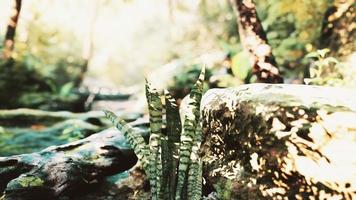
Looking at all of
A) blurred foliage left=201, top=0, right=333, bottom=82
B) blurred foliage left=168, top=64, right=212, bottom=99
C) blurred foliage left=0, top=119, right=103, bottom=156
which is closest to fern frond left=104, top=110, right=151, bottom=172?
blurred foliage left=0, top=119, right=103, bottom=156

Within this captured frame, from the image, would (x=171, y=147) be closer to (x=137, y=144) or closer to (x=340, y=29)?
(x=137, y=144)

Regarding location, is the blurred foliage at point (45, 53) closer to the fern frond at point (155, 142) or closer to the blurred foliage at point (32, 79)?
the blurred foliage at point (32, 79)

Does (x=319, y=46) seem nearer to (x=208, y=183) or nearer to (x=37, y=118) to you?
(x=208, y=183)

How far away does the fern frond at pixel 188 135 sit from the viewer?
10.3ft

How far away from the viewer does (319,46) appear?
6.65 metres

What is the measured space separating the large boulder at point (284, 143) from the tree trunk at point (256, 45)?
4.47 ft

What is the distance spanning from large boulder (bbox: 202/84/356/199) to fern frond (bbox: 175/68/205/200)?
0.88 feet

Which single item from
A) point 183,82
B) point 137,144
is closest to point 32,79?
point 183,82

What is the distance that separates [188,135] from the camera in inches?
125

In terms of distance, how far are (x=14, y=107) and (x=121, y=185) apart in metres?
5.88

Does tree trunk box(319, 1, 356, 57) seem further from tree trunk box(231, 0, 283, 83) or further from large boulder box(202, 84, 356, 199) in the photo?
large boulder box(202, 84, 356, 199)

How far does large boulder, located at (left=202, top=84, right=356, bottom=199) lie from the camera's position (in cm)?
264

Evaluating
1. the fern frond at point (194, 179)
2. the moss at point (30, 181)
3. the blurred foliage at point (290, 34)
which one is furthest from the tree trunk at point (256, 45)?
the moss at point (30, 181)

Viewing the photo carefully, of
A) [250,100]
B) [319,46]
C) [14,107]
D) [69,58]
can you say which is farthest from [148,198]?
[69,58]
